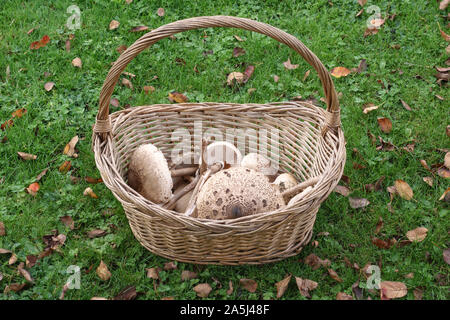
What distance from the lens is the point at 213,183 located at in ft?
9.14

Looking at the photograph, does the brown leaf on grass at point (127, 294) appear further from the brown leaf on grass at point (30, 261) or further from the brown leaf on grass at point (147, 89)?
the brown leaf on grass at point (147, 89)

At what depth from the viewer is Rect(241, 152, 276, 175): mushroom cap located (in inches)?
129

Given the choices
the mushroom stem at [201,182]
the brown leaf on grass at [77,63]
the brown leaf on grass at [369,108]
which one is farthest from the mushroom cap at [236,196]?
the brown leaf on grass at [77,63]

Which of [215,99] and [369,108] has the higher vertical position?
[215,99]

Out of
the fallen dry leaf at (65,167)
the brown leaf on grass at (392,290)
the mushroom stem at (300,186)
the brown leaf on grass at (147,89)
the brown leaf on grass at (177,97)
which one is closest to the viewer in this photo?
the brown leaf on grass at (392,290)

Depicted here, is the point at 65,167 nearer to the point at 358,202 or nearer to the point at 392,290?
the point at 358,202

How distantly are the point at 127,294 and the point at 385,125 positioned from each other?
96.2 inches

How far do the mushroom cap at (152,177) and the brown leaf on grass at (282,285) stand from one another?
0.87m

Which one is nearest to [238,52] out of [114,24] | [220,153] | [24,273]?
[114,24]

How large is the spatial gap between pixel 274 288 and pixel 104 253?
1.09m

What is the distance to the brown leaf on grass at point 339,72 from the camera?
448 cm

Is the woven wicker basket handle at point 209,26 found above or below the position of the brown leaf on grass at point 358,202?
above

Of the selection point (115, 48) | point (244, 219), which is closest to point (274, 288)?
point (244, 219)

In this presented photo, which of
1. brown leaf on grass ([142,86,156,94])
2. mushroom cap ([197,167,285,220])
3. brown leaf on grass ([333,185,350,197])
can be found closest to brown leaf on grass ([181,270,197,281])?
mushroom cap ([197,167,285,220])
